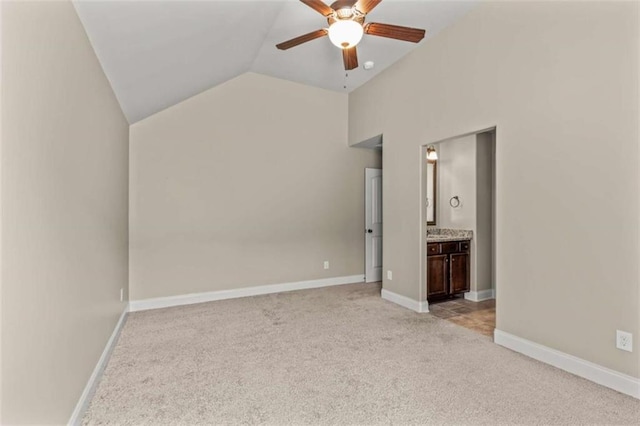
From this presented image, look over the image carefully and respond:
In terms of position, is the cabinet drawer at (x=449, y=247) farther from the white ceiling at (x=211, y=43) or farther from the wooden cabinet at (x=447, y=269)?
the white ceiling at (x=211, y=43)

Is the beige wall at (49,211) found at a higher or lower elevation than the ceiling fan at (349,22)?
lower

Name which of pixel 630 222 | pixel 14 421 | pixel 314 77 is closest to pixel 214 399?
pixel 14 421

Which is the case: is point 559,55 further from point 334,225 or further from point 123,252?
point 123,252

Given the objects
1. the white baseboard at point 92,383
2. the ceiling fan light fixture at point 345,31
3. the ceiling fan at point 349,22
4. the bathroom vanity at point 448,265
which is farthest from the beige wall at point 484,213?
the white baseboard at point 92,383

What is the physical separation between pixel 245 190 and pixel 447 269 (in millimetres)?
2965

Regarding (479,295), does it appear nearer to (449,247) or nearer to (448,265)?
(448,265)

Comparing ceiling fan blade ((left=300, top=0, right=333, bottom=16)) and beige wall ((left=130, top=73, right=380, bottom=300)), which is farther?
beige wall ((left=130, top=73, right=380, bottom=300))

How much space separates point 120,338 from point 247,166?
2.60 m

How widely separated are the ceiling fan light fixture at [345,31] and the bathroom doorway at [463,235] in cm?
180

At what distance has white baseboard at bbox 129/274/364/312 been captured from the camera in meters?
4.19

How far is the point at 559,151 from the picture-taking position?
2.54 metres

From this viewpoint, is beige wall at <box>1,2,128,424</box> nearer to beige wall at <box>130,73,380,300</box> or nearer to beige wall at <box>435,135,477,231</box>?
beige wall at <box>130,73,380,300</box>

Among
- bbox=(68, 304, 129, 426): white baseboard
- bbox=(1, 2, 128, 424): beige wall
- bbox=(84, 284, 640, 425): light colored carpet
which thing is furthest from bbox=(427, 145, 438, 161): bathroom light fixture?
bbox=(68, 304, 129, 426): white baseboard

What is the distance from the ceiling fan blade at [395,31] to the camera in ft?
8.61
